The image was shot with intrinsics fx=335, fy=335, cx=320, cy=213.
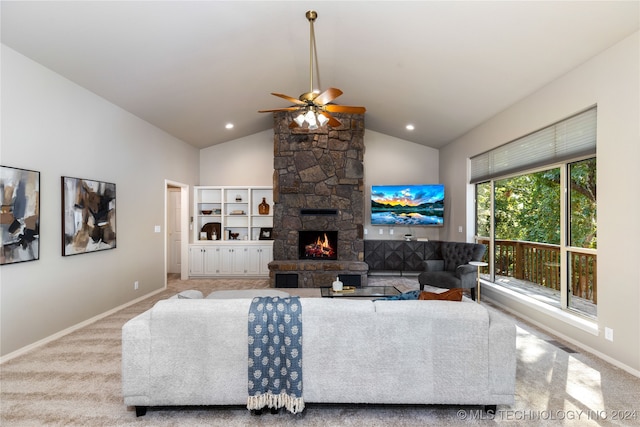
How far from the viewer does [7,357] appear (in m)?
3.07

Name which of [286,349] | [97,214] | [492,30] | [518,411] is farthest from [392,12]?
[97,214]

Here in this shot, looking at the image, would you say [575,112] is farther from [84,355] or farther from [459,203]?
[84,355]

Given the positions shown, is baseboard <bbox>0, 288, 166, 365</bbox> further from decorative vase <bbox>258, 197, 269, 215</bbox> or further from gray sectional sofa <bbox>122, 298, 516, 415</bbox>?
decorative vase <bbox>258, 197, 269, 215</bbox>

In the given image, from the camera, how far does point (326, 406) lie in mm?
2305

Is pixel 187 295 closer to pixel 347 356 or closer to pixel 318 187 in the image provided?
pixel 347 356

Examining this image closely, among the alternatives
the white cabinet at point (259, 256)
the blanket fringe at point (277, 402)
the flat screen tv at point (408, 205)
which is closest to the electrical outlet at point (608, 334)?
the blanket fringe at point (277, 402)

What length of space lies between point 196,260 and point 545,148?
6.41 metres

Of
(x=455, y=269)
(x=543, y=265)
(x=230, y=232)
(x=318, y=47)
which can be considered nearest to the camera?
(x=318, y=47)

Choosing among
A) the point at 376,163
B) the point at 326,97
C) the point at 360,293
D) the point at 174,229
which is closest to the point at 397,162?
the point at 376,163

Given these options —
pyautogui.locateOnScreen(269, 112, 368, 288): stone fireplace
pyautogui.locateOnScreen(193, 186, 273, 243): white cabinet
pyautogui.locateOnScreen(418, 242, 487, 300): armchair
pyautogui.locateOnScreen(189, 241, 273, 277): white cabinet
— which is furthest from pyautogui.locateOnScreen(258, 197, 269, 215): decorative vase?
pyautogui.locateOnScreen(418, 242, 487, 300): armchair

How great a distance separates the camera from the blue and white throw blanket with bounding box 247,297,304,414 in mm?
2160

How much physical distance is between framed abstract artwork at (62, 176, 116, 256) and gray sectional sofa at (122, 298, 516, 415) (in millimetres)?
2335

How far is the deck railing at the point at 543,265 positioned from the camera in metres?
3.53

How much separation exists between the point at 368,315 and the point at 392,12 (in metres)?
2.80
